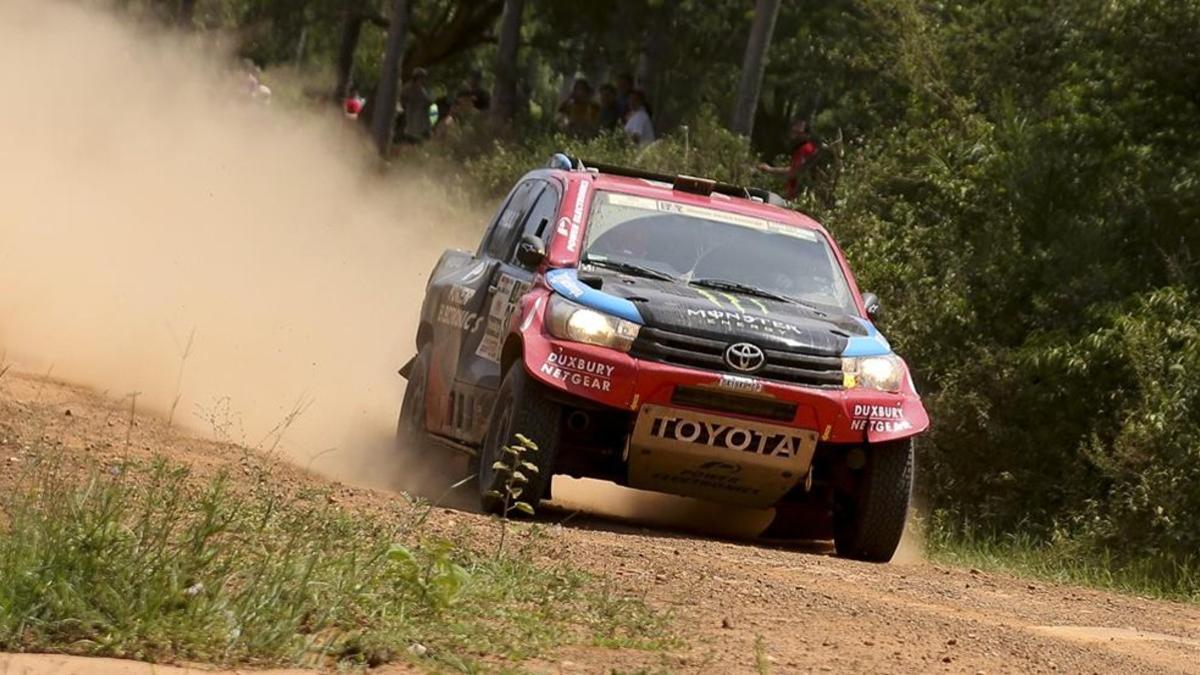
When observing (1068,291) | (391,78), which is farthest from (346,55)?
(1068,291)

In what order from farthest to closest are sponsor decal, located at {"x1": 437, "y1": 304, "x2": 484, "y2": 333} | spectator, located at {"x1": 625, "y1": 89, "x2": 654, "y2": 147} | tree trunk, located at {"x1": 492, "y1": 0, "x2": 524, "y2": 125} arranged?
tree trunk, located at {"x1": 492, "y1": 0, "x2": 524, "y2": 125} → spectator, located at {"x1": 625, "y1": 89, "x2": 654, "y2": 147} → sponsor decal, located at {"x1": 437, "y1": 304, "x2": 484, "y2": 333}

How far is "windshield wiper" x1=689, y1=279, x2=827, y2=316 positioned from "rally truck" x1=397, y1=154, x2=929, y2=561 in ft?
0.04

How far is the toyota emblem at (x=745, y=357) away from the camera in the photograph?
1073 cm

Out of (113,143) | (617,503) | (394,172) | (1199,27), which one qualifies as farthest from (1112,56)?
(394,172)

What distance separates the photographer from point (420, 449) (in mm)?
13289

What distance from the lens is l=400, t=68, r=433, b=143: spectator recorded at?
35.4m

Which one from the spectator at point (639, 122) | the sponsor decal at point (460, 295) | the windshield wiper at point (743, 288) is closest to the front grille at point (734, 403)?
the windshield wiper at point (743, 288)

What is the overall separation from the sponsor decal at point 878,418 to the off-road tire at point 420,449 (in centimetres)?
286

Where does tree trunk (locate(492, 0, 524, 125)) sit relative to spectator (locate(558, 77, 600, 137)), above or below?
above

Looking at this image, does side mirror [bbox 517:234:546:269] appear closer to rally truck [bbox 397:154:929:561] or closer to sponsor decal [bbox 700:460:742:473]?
rally truck [bbox 397:154:929:561]

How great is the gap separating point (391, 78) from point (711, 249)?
72.5ft

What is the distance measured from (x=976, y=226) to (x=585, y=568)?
9.08 meters

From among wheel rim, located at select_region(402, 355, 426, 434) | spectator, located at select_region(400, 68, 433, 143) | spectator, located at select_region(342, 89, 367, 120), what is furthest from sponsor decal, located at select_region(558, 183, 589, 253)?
spectator, located at select_region(342, 89, 367, 120)

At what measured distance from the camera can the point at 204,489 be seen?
9469 millimetres
